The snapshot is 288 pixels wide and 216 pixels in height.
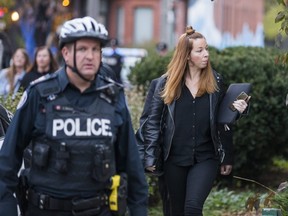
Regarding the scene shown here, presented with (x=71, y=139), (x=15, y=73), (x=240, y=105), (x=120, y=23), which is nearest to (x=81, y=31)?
(x=71, y=139)

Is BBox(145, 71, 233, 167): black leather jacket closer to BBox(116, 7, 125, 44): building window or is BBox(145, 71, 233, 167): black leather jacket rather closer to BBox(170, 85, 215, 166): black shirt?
BBox(170, 85, 215, 166): black shirt


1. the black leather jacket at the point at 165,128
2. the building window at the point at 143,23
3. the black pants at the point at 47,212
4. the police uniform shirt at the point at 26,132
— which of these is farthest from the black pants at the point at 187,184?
the building window at the point at 143,23

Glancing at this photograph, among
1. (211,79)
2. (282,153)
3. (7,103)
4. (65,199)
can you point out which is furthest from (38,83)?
(282,153)

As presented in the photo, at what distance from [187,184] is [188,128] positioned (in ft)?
1.41

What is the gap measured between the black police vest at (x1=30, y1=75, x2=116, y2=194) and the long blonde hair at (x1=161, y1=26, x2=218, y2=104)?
2308 mm

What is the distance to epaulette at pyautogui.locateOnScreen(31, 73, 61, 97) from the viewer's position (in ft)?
16.5

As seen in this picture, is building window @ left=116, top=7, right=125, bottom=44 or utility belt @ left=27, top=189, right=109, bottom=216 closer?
utility belt @ left=27, top=189, right=109, bottom=216

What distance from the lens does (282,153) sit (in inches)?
475

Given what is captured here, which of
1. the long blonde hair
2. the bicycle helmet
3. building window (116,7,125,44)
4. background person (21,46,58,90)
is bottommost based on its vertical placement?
building window (116,7,125,44)

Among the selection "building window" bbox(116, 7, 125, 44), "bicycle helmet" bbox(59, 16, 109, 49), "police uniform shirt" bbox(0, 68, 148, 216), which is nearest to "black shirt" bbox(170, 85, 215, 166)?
"police uniform shirt" bbox(0, 68, 148, 216)

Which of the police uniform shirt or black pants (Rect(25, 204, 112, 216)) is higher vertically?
the police uniform shirt

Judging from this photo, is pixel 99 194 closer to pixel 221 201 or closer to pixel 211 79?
pixel 211 79

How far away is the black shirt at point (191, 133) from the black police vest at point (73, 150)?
2238mm

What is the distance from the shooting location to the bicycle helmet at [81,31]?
5000 millimetres
